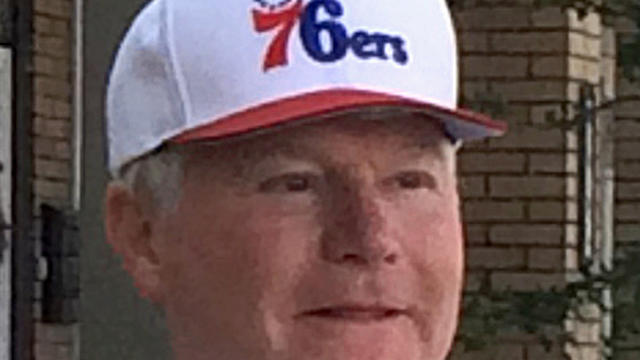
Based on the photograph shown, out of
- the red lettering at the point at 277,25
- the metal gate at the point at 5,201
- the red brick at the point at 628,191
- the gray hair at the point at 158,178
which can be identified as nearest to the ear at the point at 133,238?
the gray hair at the point at 158,178

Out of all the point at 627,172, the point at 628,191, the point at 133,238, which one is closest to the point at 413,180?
the point at 133,238

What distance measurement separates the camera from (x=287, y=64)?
2.20 meters

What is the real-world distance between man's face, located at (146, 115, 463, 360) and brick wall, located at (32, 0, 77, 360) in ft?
14.9

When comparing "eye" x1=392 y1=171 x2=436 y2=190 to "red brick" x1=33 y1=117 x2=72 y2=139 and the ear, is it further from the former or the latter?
"red brick" x1=33 y1=117 x2=72 y2=139

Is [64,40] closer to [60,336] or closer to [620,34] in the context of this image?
[60,336]

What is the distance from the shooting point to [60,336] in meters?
6.87

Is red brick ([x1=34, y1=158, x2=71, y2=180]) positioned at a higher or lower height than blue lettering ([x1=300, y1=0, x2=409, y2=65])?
lower

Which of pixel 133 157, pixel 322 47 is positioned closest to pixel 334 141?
pixel 322 47

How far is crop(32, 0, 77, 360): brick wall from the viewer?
673 cm

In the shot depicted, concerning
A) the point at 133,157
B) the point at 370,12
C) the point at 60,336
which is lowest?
the point at 60,336

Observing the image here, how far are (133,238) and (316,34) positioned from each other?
12.6 inches

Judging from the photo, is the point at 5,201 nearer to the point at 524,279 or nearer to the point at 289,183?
the point at 524,279

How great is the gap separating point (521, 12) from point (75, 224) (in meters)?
1.50

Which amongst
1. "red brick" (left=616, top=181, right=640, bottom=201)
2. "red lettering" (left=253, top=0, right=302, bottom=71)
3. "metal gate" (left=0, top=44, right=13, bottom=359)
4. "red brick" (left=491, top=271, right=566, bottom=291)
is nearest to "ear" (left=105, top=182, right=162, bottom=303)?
"red lettering" (left=253, top=0, right=302, bottom=71)
